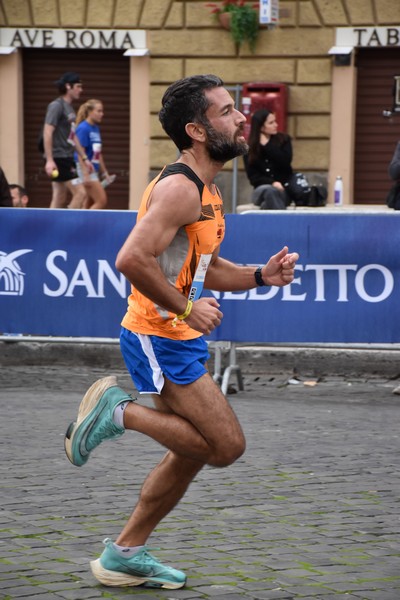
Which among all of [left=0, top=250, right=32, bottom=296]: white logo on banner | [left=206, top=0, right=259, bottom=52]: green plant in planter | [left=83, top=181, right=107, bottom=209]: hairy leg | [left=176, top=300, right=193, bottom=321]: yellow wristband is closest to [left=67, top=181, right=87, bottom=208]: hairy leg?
[left=83, top=181, right=107, bottom=209]: hairy leg

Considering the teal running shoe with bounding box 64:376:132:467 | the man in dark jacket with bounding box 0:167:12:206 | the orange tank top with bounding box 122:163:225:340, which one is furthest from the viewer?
the man in dark jacket with bounding box 0:167:12:206

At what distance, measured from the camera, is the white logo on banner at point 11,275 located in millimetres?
10203

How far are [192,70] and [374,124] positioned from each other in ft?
9.61

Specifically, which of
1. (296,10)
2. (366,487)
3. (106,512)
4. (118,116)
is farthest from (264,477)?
(118,116)

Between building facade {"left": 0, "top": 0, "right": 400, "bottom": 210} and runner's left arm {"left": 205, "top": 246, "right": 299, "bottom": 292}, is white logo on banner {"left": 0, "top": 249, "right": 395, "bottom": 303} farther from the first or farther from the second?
building facade {"left": 0, "top": 0, "right": 400, "bottom": 210}

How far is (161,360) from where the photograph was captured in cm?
476

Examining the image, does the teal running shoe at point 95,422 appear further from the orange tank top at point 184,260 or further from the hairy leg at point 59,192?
the hairy leg at point 59,192

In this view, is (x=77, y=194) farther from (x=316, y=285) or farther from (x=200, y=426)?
(x=200, y=426)

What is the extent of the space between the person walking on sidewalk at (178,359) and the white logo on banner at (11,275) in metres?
5.41

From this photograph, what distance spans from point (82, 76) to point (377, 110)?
4.88m

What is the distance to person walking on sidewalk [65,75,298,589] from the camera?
468 centimetres

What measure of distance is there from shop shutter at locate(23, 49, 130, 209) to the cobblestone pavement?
41.6 feet

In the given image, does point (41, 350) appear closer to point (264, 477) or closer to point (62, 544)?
point (264, 477)

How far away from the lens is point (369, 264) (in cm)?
967
